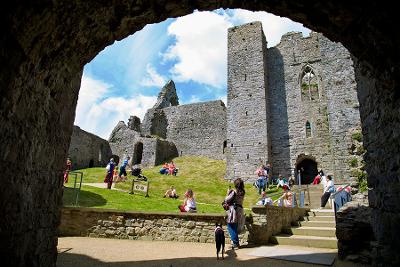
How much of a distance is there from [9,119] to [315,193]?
55.4 ft

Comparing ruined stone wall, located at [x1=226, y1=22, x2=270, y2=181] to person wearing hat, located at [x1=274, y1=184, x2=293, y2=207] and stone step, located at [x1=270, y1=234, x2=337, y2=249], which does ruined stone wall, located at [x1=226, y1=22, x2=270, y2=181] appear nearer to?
person wearing hat, located at [x1=274, y1=184, x2=293, y2=207]

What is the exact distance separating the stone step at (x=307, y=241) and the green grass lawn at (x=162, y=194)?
358 cm

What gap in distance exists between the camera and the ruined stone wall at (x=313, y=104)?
23.2 metres

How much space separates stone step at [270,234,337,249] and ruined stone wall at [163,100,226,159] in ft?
84.7

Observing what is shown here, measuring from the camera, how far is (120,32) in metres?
3.34

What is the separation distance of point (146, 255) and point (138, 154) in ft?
95.1

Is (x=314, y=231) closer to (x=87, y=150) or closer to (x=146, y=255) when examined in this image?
(x=146, y=255)

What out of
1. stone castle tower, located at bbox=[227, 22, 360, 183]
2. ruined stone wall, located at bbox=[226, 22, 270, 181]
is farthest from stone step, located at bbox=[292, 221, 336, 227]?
ruined stone wall, located at bbox=[226, 22, 270, 181]

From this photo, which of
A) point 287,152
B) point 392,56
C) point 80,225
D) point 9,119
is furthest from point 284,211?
point 287,152

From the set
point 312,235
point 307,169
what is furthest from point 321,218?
point 307,169

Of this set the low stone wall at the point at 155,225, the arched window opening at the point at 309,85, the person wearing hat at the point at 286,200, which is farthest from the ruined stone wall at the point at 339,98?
the low stone wall at the point at 155,225

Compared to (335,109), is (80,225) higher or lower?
lower

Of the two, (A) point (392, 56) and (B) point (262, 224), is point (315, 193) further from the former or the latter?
(A) point (392, 56)

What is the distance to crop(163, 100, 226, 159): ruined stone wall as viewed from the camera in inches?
1420
